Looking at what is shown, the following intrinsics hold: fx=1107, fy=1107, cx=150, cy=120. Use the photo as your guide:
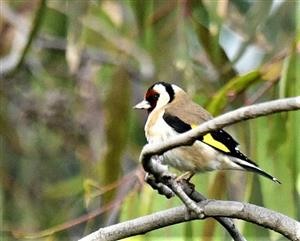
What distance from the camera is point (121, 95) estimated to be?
3348mm

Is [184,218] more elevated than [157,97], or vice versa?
[157,97]

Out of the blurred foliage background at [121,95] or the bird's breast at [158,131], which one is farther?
the blurred foliage background at [121,95]

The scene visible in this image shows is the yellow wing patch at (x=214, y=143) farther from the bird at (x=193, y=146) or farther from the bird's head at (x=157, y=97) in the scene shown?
the bird's head at (x=157, y=97)

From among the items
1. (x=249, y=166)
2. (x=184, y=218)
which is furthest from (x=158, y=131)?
(x=184, y=218)

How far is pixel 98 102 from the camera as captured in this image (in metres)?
4.80

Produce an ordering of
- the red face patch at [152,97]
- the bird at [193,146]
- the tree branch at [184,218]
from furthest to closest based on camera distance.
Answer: the red face patch at [152,97], the bird at [193,146], the tree branch at [184,218]

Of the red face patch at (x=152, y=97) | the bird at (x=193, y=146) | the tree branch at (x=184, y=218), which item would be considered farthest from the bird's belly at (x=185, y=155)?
the tree branch at (x=184, y=218)

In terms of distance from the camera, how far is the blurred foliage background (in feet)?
8.64

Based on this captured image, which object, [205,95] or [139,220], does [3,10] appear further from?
[139,220]

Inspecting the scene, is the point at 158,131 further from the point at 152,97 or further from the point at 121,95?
the point at 121,95

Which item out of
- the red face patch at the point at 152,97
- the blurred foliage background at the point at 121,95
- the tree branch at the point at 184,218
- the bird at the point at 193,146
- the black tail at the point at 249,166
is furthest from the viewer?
the blurred foliage background at the point at 121,95

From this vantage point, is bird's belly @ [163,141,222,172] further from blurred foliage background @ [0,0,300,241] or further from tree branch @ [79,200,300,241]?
tree branch @ [79,200,300,241]

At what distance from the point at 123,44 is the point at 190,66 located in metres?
1.39

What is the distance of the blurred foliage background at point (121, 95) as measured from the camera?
2635 mm
